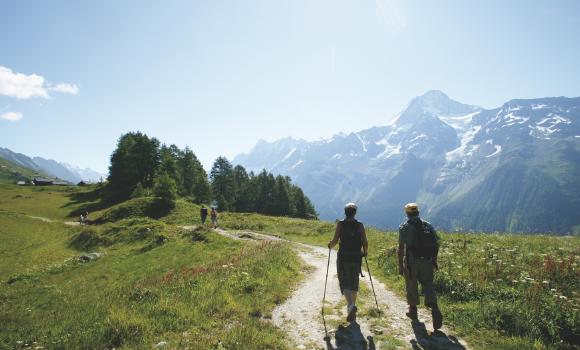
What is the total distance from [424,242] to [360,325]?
10.8 feet

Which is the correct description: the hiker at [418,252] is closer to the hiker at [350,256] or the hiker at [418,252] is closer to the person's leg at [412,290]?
the person's leg at [412,290]

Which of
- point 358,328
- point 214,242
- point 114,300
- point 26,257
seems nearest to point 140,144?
point 26,257

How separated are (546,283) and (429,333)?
612 cm

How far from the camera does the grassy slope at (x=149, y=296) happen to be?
32.0 feet

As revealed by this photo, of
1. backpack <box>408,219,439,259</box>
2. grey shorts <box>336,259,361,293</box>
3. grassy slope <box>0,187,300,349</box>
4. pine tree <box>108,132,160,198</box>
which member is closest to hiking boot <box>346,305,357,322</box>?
grey shorts <box>336,259,361,293</box>

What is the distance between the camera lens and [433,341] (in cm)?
962

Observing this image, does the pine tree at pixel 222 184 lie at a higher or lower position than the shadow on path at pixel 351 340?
higher

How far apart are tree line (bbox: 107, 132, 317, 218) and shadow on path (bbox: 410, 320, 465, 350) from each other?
72.4m

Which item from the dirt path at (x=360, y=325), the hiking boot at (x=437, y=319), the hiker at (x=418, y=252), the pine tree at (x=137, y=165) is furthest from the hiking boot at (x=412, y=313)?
the pine tree at (x=137, y=165)

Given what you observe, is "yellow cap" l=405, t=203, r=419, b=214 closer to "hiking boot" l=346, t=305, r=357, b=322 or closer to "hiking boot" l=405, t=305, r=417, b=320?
"hiking boot" l=405, t=305, r=417, b=320

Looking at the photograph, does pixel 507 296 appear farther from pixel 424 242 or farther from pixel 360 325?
pixel 360 325

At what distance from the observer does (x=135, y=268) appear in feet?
88.5

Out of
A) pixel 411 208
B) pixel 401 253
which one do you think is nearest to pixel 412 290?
pixel 401 253

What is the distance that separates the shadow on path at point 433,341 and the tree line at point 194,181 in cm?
7239
